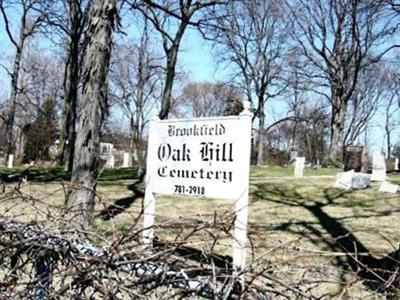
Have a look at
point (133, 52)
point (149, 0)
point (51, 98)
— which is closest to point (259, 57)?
point (133, 52)

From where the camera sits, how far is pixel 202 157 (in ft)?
23.6

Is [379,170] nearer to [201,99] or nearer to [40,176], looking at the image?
[40,176]

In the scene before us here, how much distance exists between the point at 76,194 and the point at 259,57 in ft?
134

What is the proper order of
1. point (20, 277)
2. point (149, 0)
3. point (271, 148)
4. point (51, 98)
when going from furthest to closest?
point (271, 148) < point (51, 98) < point (149, 0) < point (20, 277)

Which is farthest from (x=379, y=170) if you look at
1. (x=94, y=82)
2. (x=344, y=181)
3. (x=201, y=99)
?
(x=201, y=99)

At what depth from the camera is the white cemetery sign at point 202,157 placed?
22.4 ft

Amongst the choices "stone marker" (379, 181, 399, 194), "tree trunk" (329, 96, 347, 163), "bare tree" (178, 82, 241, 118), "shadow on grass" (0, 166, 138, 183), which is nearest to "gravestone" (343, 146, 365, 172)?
"stone marker" (379, 181, 399, 194)

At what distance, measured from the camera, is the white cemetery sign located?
684 cm

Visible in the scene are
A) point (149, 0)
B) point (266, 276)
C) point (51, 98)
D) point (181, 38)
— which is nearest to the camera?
point (266, 276)

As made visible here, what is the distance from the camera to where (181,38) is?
65.9 ft

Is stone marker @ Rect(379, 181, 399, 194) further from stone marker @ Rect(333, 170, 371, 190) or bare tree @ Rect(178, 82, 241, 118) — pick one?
bare tree @ Rect(178, 82, 241, 118)

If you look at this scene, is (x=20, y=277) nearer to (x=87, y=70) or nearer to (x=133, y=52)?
(x=87, y=70)

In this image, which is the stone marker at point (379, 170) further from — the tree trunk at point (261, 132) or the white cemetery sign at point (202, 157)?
the tree trunk at point (261, 132)

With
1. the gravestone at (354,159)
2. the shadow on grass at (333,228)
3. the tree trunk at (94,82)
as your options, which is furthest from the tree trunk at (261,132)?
the tree trunk at (94,82)
